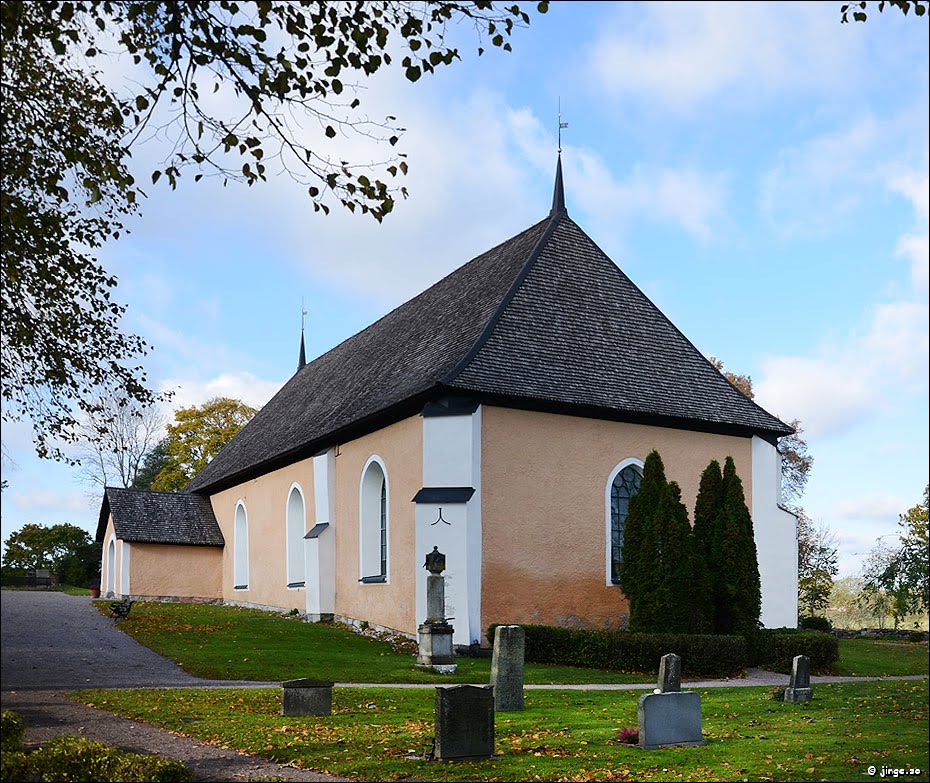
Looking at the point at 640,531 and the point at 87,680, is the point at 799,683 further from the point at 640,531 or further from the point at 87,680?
the point at 87,680

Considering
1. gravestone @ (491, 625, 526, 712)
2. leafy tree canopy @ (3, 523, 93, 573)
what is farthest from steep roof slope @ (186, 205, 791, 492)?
leafy tree canopy @ (3, 523, 93, 573)

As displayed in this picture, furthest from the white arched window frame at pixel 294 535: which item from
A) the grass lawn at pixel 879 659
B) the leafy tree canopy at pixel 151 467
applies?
the leafy tree canopy at pixel 151 467

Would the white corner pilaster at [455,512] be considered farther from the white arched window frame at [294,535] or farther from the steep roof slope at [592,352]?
the white arched window frame at [294,535]

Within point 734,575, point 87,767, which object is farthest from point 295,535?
point 87,767

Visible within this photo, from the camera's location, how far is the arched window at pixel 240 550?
37938mm

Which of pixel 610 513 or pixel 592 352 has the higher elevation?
pixel 592 352

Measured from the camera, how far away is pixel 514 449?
2284 cm

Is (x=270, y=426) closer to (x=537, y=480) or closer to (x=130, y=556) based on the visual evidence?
(x=130, y=556)

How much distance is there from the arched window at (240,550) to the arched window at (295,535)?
6.00 metres

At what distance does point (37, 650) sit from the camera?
19.7 metres

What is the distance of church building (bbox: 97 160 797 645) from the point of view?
73.4 feet

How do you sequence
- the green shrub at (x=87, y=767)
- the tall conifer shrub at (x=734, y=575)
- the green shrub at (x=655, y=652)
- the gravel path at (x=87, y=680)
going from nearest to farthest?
the green shrub at (x=87, y=767) < the gravel path at (x=87, y=680) < the green shrub at (x=655, y=652) < the tall conifer shrub at (x=734, y=575)

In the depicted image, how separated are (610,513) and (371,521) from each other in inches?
247

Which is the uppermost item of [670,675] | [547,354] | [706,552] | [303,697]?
[547,354]
